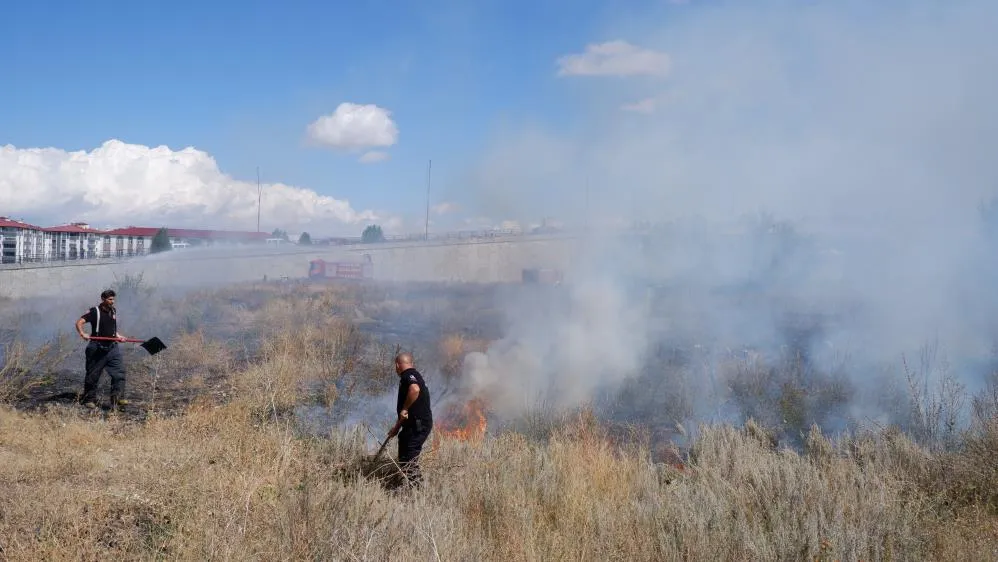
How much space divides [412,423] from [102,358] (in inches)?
215

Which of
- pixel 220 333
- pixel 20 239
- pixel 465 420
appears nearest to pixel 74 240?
pixel 20 239

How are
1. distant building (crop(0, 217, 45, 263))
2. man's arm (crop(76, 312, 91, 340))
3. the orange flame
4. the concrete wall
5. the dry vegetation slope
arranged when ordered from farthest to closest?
distant building (crop(0, 217, 45, 263))
the concrete wall
man's arm (crop(76, 312, 91, 340))
the orange flame
the dry vegetation slope

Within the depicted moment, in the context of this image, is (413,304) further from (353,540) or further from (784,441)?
(353,540)

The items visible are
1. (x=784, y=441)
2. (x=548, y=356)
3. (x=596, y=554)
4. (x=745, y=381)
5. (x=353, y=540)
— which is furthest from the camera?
(x=548, y=356)

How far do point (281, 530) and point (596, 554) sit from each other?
209cm

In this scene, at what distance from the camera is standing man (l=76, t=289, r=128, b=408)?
9.07m

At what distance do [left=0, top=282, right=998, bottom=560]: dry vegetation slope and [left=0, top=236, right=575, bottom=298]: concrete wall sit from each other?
15.2 metres

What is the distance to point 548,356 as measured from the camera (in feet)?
42.5

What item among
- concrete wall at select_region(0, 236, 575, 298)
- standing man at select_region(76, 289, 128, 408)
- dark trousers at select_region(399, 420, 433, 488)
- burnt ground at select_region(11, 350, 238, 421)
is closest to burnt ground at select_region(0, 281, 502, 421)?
burnt ground at select_region(11, 350, 238, 421)

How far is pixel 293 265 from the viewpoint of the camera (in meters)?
37.7

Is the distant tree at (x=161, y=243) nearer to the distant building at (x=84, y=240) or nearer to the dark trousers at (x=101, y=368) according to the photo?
the distant building at (x=84, y=240)

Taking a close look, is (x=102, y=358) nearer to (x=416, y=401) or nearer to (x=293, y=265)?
(x=416, y=401)

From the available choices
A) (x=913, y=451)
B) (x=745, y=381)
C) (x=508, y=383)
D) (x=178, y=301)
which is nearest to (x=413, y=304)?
(x=178, y=301)

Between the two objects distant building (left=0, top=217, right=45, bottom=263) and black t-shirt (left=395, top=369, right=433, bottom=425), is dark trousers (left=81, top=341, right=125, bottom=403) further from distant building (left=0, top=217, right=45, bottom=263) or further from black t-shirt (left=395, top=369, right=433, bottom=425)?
distant building (left=0, top=217, right=45, bottom=263)
